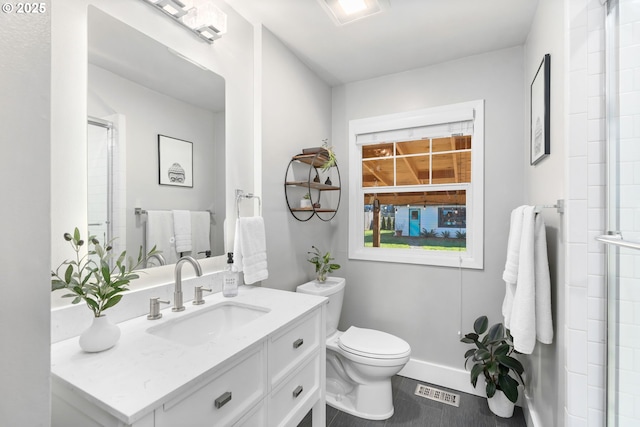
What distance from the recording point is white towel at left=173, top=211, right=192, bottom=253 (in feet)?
4.83

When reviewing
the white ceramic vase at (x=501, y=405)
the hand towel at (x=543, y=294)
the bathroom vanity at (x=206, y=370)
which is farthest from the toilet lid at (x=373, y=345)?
the hand towel at (x=543, y=294)

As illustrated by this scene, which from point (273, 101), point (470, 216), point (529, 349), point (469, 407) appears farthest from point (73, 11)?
point (469, 407)

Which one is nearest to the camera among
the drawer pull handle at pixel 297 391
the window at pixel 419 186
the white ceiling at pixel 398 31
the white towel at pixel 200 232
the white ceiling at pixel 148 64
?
the white ceiling at pixel 148 64

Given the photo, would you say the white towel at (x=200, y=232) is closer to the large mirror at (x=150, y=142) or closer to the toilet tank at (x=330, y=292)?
the large mirror at (x=150, y=142)

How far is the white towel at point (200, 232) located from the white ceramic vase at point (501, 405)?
6.62 ft

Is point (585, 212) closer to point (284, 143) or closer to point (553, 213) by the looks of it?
point (553, 213)

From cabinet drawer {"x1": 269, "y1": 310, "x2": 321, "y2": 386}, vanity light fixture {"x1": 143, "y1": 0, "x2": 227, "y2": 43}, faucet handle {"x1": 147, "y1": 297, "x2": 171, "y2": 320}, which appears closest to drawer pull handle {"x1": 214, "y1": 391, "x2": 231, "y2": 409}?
cabinet drawer {"x1": 269, "y1": 310, "x2": 321, "y2": 386}

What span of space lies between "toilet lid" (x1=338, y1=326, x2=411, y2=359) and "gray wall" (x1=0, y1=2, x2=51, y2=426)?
163 centimetres

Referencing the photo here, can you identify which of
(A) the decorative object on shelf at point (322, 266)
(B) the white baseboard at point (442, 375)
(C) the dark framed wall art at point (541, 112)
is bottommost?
(B) the white baseboard at point (442, 375)

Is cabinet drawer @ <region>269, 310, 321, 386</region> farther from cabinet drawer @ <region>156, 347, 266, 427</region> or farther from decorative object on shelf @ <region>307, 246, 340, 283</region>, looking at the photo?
decorative object on shelf @ <region>307, 246, 340, 283</region>

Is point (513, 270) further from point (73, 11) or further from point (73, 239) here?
point (73, 11)

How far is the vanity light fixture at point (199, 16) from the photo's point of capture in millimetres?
1383

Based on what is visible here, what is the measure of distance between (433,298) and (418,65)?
185 cm

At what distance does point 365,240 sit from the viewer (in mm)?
2688
